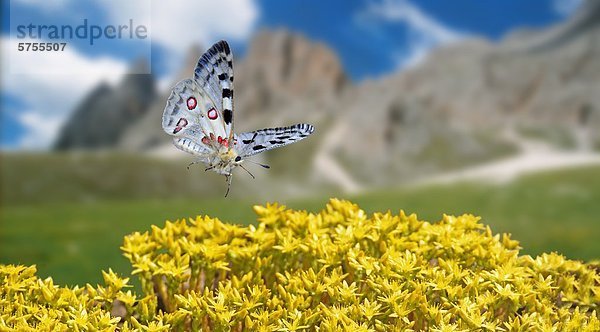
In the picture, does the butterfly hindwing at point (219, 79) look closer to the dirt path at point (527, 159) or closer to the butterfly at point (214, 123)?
the butterfly at point (214, 123)

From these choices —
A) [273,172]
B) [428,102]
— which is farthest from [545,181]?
[428,102]

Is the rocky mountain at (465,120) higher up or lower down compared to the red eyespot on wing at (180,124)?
higher up

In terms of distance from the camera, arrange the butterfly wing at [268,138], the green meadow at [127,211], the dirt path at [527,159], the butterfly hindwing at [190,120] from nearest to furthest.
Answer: the butterfly wing at [268,138]
the butterfly hindwing at [190,120]
the green meadow at [127,211]
the dirt path at [527,159]

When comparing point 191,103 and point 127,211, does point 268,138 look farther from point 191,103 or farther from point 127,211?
point 127,211

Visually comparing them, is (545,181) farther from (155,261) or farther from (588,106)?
(588,106)

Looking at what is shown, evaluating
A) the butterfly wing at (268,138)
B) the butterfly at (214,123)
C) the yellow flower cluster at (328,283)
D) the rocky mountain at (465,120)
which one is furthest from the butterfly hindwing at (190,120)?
the rocky mountain at (465,120)

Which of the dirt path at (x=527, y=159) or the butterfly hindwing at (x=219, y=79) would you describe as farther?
the dirt path at (x=527, y=159)

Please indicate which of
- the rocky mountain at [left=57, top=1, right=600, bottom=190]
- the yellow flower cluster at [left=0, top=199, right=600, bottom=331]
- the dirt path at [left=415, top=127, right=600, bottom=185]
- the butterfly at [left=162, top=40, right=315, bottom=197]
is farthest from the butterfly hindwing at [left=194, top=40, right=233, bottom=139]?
the rocky mountain at [left=57, top=1, right=600, bottom=190]

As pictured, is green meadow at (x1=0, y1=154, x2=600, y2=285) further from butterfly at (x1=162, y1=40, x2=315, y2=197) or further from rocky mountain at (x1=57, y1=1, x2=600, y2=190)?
rocky mountain at (x1=57, y1=1, x2=600, y2=190)
